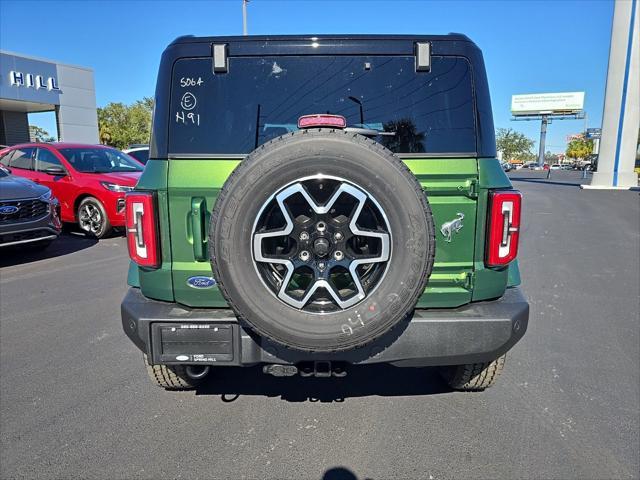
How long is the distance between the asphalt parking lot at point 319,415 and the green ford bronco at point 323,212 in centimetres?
54

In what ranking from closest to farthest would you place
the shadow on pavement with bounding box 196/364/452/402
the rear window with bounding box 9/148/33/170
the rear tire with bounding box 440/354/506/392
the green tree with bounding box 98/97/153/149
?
the rear tire with bounding box 440/354/506/392, the shadow on pavement with bounding box 196/364/452/402, the rear window with bounding box 9/148/33/170, the green tree with bounding box 98/97/153/149

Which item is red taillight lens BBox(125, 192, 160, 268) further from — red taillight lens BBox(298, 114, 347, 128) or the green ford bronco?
red taillight lens BBox(298, 114, 347, 128)

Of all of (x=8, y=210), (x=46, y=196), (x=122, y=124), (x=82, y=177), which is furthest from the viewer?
(x=122, y=124)

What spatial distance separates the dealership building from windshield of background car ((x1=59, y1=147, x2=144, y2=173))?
17.3 m

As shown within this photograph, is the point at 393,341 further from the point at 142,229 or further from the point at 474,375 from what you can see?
the point at 142,229

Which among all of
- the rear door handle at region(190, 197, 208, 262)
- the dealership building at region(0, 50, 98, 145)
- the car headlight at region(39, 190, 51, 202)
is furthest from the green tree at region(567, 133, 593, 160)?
the rear door handle at region(190, 197, 208, 262)

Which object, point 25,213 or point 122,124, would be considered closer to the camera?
point 25,213

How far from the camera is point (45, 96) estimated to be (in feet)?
78.4

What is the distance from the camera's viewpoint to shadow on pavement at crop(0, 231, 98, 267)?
6989 mm

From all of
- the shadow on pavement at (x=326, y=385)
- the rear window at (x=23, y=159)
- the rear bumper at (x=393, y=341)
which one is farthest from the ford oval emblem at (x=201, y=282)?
the rear window at (x=23, y=159)

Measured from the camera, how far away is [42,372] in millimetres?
3326

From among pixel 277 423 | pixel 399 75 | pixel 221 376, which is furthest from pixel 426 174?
pixel 221 376

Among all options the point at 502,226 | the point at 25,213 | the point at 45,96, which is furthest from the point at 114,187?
the point at 45,96

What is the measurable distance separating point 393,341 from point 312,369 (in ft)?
1.41
